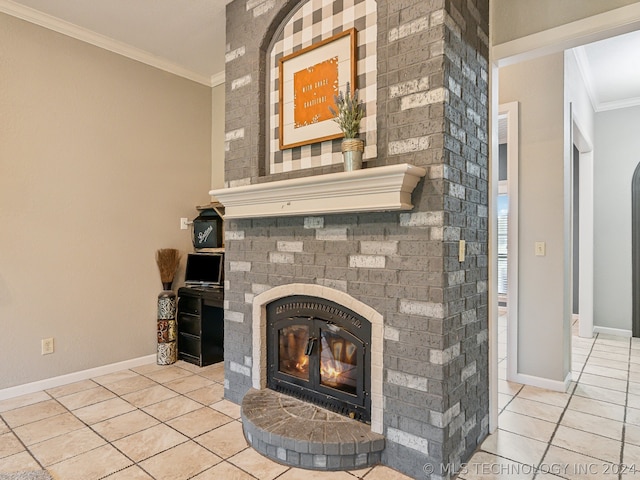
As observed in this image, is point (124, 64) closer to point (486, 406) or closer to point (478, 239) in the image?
point (478, 239)

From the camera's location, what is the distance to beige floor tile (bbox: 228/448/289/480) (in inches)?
76.2

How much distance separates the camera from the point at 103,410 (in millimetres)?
2660

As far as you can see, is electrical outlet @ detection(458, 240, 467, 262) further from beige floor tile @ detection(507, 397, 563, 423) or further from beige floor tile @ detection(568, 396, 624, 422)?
beige floor tile @ detection(568, 396, 624, 422)

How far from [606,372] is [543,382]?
846 mm

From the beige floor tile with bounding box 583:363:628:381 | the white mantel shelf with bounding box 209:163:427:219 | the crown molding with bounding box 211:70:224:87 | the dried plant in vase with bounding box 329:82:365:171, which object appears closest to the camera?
the white mantel shelf with bounding box 209:163:427:219

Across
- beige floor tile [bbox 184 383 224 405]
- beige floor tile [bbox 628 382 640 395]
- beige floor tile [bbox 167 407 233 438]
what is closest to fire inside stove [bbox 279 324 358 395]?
beige floor tile [bbox 167 407 233 438]

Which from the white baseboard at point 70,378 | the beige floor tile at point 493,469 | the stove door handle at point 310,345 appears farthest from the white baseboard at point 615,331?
the white baseboard at point 70,378

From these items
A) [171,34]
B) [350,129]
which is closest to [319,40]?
[350,129]

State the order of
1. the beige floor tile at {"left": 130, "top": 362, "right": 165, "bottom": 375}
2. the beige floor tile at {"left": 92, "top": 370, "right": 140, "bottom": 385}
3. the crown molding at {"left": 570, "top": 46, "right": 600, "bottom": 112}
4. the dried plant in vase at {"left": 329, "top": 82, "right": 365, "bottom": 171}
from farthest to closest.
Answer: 1. the crown molding at {"left": 570, "top": 46, "right": 600, "bottom": 112}
2. the beige floor tile at {"left": 130, "top": 362, "right": 165, "bottom": 375}
3. the beige floor tile at {"left": 92, "top": 370, "right": 140, "bottom": 385}
4. the dried plant in vase at {"left": 329, "top": 82, "right": 365, "bottom": 171}

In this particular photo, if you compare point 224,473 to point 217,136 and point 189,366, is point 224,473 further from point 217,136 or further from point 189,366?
point 217,136

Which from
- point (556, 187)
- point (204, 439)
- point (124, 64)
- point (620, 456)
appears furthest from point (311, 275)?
point (124, 64)

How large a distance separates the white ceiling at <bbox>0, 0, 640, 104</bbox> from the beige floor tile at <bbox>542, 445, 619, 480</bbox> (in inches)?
131

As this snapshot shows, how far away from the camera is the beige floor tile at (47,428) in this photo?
7.53 ft

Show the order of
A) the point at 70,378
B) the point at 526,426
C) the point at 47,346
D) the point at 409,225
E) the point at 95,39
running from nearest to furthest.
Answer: the point at 409,225
the point at 526,426
the point at 47,346
the point at 70,378
the point at 95,39
